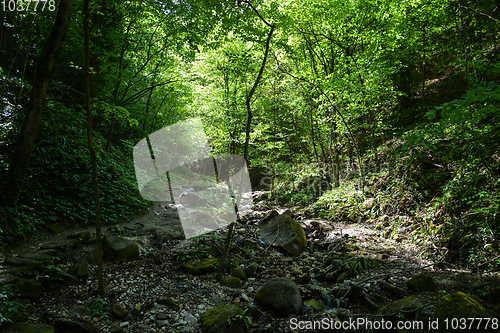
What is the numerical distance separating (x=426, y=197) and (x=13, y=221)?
9640 mm

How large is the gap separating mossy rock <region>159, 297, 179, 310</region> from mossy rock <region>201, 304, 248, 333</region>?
0.60 m

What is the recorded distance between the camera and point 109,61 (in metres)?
8.73

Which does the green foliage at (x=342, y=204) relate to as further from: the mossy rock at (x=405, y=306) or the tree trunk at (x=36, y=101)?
the tree trunk at (x=36, y=101)

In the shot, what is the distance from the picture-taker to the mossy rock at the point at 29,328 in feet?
9.77

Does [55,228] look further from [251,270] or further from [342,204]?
[342,204]

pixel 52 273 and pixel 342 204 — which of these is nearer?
pixel 52 273

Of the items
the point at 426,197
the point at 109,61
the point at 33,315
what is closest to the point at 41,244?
the point at 33,315

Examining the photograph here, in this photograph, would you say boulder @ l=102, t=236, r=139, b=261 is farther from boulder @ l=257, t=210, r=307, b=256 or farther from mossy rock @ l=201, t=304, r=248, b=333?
boulder @ l=257, t=210, r=307, b=256

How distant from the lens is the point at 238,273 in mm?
5402

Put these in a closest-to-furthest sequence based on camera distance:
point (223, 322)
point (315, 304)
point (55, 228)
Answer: point (223, 322) < point (315, 304) < point (55, 228)

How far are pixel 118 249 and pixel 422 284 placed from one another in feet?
19.6

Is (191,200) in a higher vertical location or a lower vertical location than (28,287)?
higher

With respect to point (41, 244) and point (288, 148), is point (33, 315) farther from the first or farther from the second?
point (288, 148)

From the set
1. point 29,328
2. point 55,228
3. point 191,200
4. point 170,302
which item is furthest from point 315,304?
point 191,200
